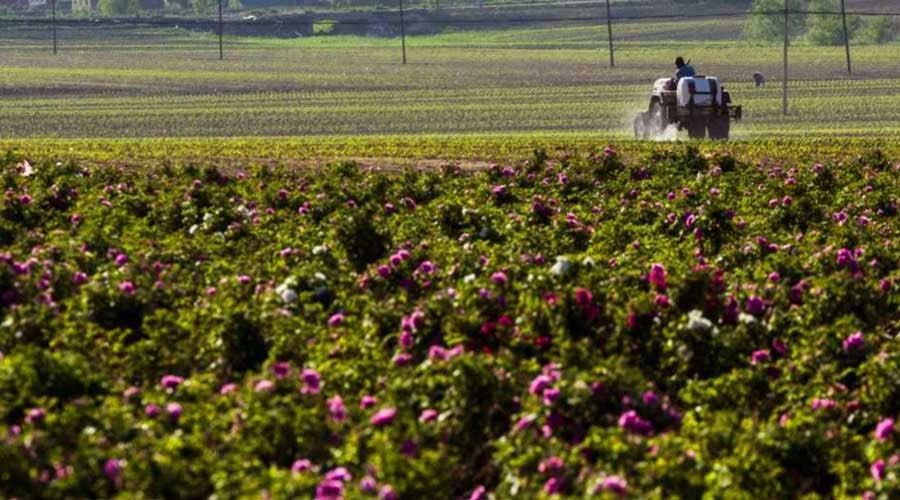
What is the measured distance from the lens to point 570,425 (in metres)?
9.13

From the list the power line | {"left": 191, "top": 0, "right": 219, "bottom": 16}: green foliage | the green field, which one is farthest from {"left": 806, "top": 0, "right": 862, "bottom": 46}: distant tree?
{"left": 191, "top": 0, "right": 219, "bottom": 16}: green foliage

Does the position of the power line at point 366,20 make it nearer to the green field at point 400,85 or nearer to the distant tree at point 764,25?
the distant tree at point 764,25

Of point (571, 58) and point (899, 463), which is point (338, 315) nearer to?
point (899, 463)

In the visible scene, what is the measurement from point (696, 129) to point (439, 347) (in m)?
24.0

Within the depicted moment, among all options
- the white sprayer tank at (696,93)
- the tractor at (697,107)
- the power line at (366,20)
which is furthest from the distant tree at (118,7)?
the white sprayer tank at (696,93)

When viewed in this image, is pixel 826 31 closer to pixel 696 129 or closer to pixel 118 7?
pixel 118 7

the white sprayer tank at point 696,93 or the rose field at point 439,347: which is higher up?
the white sprayer tank at point 696,93

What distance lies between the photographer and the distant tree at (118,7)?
474 ft

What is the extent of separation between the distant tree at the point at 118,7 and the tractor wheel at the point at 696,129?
11506 cm

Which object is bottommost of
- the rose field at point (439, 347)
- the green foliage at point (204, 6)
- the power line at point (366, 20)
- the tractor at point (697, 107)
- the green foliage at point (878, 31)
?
the rose field at point (439, 347)

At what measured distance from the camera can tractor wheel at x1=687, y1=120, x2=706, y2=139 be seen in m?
33.4

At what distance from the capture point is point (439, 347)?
33.4 feet

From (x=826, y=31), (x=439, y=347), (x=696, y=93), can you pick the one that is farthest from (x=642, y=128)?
(x=826, y=31)

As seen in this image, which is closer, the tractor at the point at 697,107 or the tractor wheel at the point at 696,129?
the tractor at the point at 697,107
